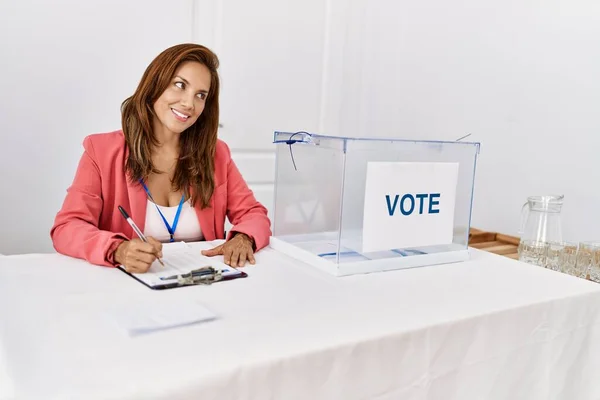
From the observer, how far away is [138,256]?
1.09m

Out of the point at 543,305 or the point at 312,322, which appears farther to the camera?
the point at 543,305

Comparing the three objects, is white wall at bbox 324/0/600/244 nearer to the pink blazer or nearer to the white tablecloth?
the white tablecloth

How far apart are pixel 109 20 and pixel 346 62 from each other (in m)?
1.22

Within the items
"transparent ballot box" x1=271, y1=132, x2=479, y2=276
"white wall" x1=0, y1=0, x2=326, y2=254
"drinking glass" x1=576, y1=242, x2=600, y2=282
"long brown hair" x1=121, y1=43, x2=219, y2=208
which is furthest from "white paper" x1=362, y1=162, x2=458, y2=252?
"white wall" x1=0, y1=0, x2=326, y2=254

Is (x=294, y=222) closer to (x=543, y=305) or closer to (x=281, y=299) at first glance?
(x=281, y=299)

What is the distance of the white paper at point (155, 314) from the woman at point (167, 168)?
0.46m

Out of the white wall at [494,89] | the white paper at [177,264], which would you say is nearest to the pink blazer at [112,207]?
the white paper at [177,264]

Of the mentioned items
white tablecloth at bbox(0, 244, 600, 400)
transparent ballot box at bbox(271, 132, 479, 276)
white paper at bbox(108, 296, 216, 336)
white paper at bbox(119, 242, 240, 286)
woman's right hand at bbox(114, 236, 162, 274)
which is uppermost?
transparent ballot box at bbox(271, 132, 479, 276)

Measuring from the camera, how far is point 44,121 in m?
2.20

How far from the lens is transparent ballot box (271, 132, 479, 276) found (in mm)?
1155

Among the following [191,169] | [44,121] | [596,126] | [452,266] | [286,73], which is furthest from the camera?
[286,73]

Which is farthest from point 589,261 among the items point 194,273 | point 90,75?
point 90,75

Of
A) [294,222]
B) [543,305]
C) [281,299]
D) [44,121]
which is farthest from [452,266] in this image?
[44,121]

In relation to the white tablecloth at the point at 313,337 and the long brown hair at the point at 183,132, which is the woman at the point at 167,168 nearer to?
the long brown hair at the point at 183,132
